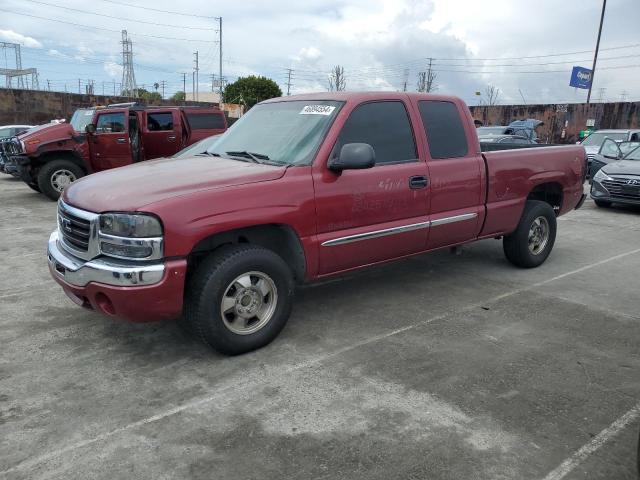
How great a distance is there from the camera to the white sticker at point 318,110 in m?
4.21

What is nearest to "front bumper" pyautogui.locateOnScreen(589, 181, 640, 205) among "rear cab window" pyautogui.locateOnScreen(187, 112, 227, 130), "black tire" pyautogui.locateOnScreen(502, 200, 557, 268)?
"black tire" pyautogui.locateOnScreen(502, 200, 557, 268)

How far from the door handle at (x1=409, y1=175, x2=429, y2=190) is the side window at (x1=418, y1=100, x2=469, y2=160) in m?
0.27

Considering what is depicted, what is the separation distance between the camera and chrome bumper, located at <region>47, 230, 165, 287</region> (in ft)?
10.5

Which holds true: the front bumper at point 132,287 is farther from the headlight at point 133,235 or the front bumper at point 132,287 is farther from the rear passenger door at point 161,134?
the rear passenger door at point 161,134

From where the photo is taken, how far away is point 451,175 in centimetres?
477

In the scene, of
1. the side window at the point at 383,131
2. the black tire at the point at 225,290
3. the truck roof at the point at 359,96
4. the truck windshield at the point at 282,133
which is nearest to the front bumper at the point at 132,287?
the black tire at the point at 225,290

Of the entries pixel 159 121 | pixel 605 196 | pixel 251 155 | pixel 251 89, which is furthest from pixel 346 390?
pixel 251 89

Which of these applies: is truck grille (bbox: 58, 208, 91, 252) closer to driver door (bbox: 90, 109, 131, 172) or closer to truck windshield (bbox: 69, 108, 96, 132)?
driver door (bbox: 90, 109, 131, 172)

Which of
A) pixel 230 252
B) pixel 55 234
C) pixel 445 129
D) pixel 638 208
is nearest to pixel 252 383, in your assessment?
pixel 230 252

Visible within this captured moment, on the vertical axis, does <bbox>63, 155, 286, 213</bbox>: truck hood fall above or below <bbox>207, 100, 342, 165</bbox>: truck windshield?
below

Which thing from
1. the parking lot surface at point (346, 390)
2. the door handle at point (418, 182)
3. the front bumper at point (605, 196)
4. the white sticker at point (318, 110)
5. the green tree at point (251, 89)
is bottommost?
the parking lot surface at point (346, 390)

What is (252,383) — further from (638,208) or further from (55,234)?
(638,208)

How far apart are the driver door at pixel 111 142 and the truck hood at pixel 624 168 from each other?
406 inches

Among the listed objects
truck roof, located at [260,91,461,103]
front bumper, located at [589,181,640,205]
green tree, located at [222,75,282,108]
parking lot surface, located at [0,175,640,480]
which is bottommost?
parking lot surface, located at [0,175,640,480]
